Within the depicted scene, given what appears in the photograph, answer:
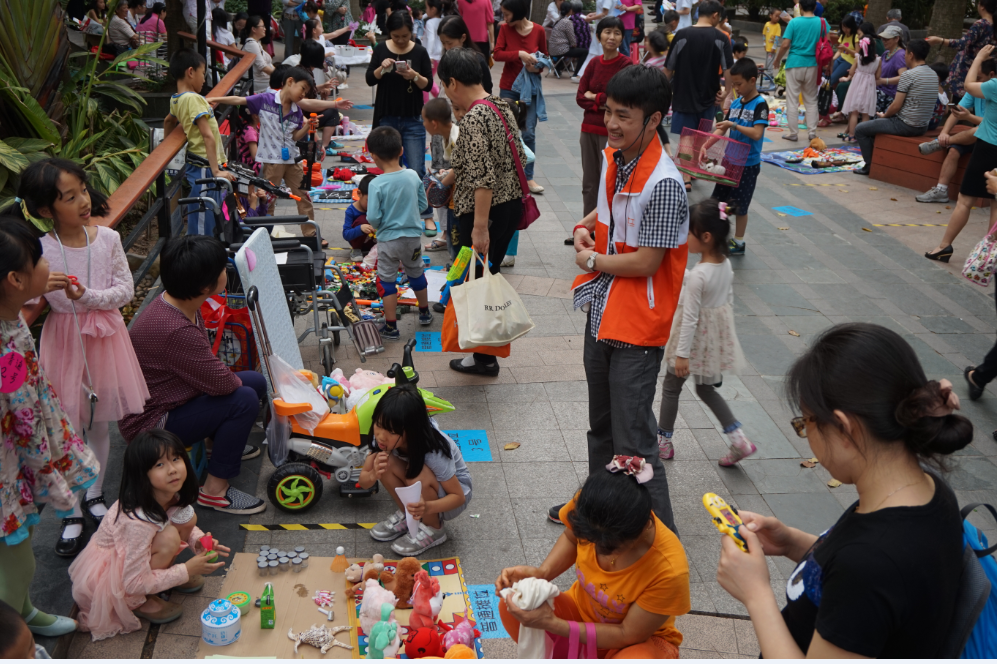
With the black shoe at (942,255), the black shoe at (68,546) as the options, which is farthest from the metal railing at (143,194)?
the black shoe at (942,255)

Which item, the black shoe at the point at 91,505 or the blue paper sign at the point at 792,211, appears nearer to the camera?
the black shoe at the point at 91,505

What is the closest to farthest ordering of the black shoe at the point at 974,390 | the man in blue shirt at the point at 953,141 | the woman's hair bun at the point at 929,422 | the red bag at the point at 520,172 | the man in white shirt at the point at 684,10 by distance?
the woman's hair bun at the point at 929,422 → the red bag at the point at 520,172 → the black shoe at the point at 974,390 → the man in blue shirt at the point at 953,141 → the man in white shirt at the point at 684,10

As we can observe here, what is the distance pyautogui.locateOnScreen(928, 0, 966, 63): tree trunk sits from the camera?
1380 centimetres

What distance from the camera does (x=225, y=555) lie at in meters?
3.73

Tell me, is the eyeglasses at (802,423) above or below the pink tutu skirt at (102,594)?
above

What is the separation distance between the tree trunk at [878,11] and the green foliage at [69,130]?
46.7 feet

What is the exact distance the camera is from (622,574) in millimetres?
2814

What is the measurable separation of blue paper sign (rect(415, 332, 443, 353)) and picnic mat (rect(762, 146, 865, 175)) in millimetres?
7334

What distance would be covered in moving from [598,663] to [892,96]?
474 inches

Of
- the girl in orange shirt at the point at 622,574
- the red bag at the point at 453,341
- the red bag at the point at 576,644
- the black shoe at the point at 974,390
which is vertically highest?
the girl in orange shirt at the point at 622,574

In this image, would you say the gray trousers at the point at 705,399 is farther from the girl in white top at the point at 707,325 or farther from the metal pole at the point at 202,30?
the metal pole at the point at 202,30

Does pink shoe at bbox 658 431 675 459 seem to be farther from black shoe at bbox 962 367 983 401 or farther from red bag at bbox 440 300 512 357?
black shoe at bbox 962 367 983 401

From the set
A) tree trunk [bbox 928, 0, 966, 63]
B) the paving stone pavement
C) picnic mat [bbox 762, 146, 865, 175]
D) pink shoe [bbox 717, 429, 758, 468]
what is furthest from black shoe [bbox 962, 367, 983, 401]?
tree trunk [bbox 928, 0, 966, 63]

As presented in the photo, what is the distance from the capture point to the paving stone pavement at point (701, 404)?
13.0 ft
